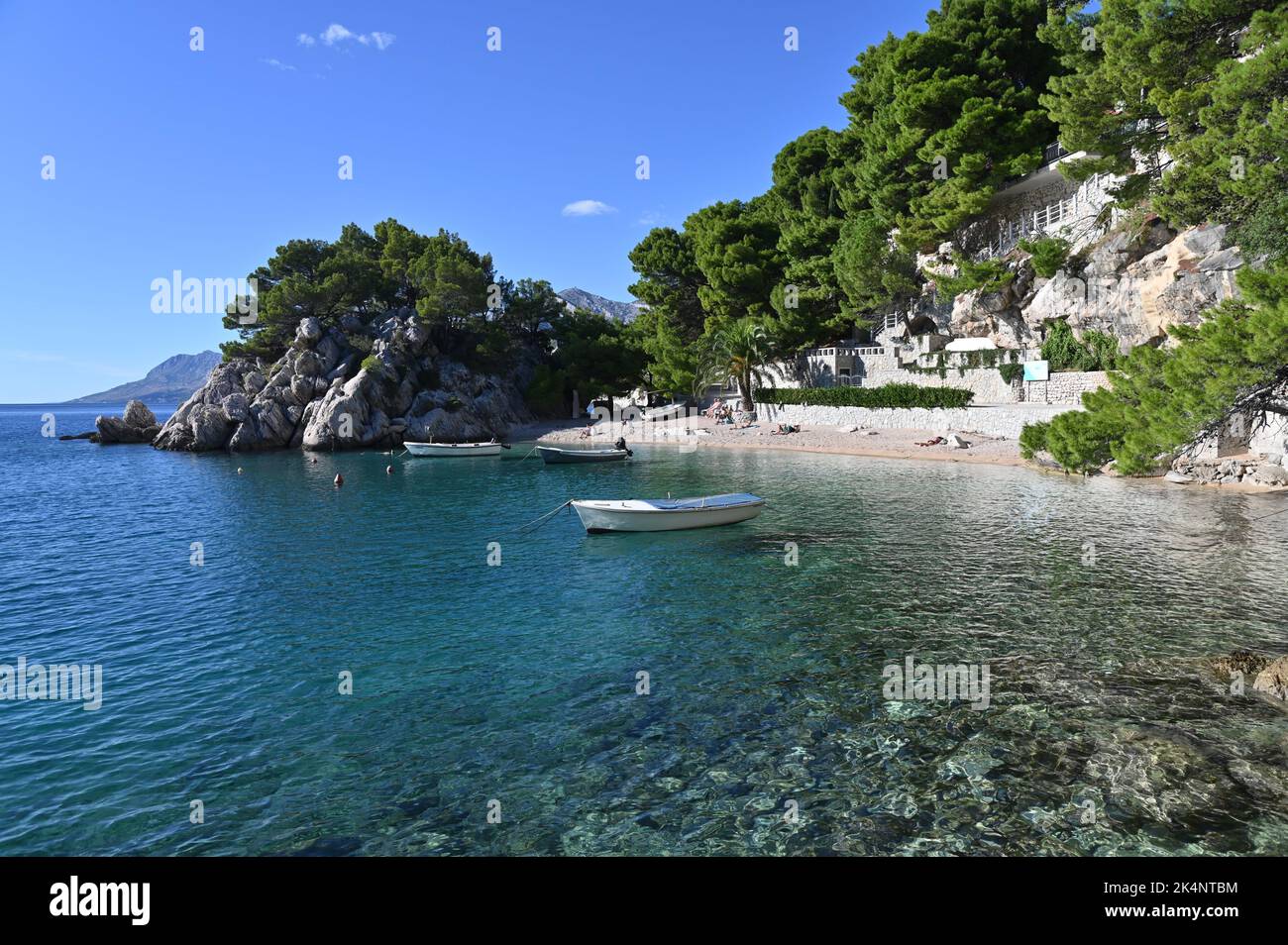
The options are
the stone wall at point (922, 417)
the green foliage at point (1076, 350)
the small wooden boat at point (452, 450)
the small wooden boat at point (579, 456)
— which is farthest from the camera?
the small wooden boat at point (452, 450)

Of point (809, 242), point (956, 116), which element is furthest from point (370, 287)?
point (956, 116)

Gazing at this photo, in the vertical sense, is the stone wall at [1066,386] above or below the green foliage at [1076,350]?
below

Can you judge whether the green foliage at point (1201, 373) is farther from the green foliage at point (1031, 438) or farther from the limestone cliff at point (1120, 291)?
the green foliage at point (1031, 438)

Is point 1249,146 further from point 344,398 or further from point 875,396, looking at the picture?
point 344,398

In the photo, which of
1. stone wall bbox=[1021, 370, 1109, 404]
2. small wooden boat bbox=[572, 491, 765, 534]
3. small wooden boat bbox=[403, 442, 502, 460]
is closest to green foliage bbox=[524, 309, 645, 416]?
small wooden boat bbox=[403, 442, 502, 460]

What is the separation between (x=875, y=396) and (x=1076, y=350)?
614 inches

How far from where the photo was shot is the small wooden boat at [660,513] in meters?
26.5

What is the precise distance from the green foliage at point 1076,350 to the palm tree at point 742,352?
85.1ft

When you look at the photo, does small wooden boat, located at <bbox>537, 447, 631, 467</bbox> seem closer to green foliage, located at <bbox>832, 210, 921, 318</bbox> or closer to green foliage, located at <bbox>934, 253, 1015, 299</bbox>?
green foliage, located at <bbox>832, 210, 921, 318</bbox>

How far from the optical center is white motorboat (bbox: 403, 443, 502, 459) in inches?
2429

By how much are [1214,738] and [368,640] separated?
1727 centimetres

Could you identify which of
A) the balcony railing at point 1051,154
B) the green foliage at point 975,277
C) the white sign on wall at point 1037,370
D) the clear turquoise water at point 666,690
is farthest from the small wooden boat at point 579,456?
the balcony railing at point 1051,154
